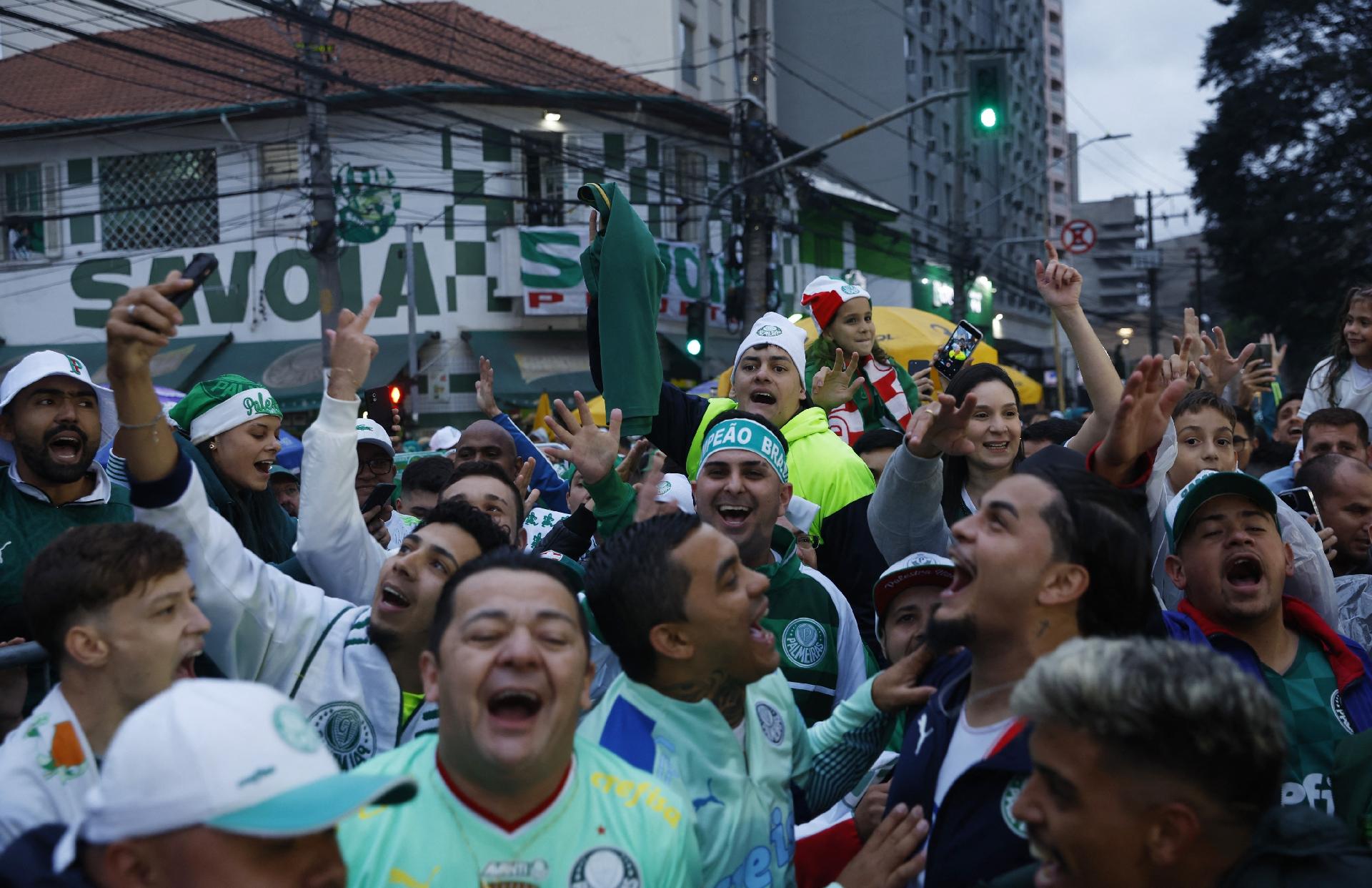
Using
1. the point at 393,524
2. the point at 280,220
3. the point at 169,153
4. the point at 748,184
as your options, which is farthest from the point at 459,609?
the point at 169,153

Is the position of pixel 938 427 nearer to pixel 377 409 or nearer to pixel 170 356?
pixel 377 409

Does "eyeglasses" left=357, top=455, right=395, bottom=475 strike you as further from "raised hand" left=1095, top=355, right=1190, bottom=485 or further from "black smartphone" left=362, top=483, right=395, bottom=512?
"raised hand" left=1095, top=355, right=1190, bottom=485

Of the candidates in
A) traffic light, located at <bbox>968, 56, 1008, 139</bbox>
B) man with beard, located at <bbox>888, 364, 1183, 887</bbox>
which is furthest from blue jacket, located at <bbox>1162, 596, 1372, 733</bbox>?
traffic light, located at <bbox>968, 56, 1008, 139</bbox>

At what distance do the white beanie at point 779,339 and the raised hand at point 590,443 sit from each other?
1550 mm

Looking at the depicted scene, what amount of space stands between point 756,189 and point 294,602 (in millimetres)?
13896

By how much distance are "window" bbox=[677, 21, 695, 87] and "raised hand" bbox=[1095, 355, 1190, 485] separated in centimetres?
3035

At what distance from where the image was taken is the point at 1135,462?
369cm

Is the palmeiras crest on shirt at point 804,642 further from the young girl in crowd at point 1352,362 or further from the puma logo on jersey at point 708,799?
the young girl in crowd at point 1352,362

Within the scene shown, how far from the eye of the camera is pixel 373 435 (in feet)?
22.2

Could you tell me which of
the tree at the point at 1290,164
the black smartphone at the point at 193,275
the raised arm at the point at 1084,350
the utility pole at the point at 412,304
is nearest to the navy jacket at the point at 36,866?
the black smartphone at the point at 193,275

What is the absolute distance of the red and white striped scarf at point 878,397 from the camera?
6543mm

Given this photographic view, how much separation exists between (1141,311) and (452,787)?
8659 cm

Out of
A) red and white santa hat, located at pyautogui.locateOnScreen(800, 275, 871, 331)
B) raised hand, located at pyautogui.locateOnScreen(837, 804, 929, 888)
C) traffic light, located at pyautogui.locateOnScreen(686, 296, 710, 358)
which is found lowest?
raised hand, located at pyautogui.locateOnScreen(837, 804, 929, 888)

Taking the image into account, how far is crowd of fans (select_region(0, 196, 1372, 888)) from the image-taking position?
214 centimetres
